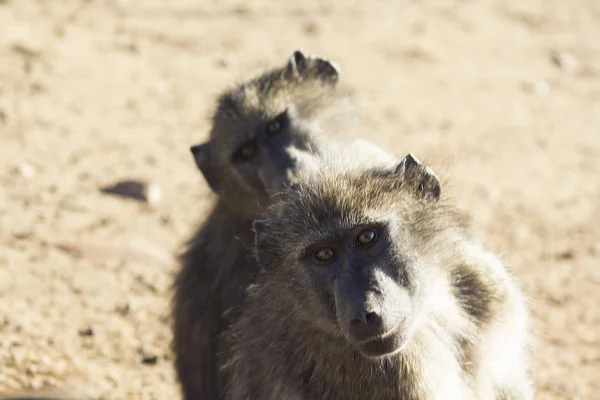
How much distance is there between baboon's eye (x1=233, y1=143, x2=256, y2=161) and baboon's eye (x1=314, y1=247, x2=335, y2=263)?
1571 mm

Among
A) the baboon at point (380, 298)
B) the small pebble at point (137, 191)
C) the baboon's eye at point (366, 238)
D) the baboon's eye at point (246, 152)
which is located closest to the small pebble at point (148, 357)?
the baboon's eye at point (246, 152)

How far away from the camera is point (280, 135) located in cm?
506

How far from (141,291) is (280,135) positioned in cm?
132

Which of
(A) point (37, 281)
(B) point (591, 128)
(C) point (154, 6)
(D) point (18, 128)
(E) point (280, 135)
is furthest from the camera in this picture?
(C) point (154, 6)

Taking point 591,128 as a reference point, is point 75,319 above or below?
below

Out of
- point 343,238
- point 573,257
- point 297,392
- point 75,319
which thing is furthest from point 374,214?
point 573,257

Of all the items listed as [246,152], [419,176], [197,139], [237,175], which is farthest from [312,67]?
[197,139]

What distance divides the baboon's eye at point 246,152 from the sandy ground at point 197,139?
0.92 metres

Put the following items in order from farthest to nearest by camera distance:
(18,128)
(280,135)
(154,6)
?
(154,6) → (18,128) → (280,135)

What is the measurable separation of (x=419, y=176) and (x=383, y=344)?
2.34 ft

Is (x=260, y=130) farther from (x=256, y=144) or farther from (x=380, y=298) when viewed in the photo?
(x=380, y=298)

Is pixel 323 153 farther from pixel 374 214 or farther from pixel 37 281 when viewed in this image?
pixel 37 281

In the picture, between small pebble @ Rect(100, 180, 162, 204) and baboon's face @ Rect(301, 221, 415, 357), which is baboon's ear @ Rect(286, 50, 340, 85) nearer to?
small pebble @ Rect(100, 180, 162, 204)

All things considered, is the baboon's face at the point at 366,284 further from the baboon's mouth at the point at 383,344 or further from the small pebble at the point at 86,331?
the small pebble at the point at 86,331
